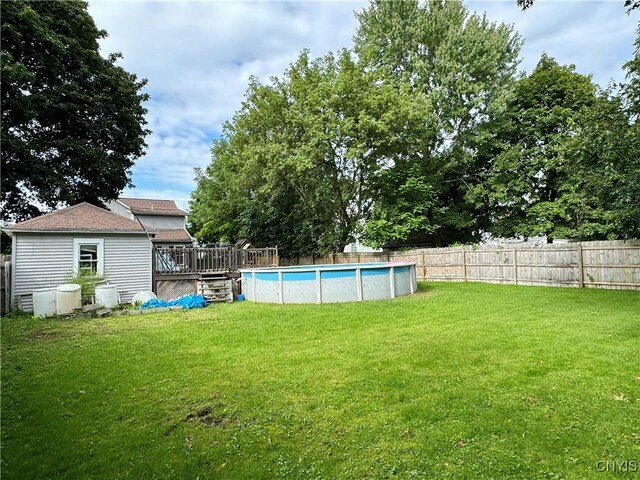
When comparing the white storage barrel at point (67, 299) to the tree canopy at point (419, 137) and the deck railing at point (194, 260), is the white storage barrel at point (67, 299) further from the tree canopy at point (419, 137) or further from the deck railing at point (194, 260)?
the tree canopy at point (419, 137)

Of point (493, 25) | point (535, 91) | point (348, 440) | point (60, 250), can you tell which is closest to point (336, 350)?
point (348, 440)

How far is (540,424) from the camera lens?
3.06m

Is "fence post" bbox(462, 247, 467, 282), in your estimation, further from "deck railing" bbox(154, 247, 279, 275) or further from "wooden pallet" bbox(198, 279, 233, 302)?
"wooden pallet" bbox(198, 279, 233, 302)

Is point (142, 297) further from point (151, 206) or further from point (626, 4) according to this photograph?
point (151, 206)

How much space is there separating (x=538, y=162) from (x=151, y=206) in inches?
1137

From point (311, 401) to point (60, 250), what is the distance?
11.3 meters

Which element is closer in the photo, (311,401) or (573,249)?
(311,401)

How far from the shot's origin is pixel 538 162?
728 inches

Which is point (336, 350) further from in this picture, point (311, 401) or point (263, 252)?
point (263, 252)

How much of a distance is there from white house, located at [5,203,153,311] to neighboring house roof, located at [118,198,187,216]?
15.4m

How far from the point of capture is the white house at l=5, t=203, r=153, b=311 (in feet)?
35.6

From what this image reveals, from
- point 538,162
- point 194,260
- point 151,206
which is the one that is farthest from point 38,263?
point 538,162

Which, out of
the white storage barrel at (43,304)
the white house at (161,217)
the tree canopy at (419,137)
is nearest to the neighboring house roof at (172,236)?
the white house at (161,217)

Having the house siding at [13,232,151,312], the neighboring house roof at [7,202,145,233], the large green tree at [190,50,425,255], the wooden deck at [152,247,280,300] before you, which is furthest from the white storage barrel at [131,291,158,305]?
the large green tree at [190,50,425,255]
